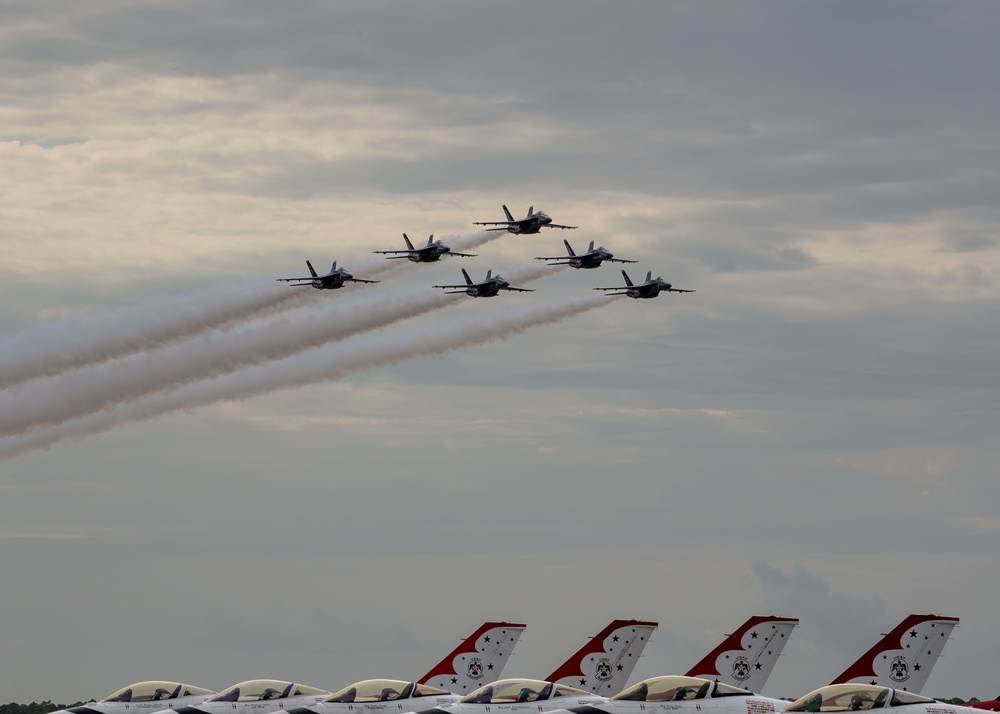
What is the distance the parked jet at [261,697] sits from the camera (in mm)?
57344

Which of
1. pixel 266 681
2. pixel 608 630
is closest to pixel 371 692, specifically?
pixel 266 681

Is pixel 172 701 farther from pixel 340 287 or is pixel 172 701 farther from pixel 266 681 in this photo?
pixel 340 287

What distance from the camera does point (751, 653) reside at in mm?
56688

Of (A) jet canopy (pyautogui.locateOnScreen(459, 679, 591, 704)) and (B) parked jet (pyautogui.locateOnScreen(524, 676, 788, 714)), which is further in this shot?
(A) jet canopy (pyautogui.locateOnScreen(459, 679, 591, 704))

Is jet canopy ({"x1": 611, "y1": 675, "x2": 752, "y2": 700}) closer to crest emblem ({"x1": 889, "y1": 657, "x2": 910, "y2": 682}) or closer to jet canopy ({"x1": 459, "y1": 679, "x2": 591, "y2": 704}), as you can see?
jet canopy ({"x1": 459, "y1": 679, "x2": 591, "y2": 704})

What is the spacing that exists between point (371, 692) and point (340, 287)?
37.1m

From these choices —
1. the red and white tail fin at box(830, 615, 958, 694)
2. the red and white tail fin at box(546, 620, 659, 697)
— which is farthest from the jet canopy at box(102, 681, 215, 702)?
the red and white tail fin at box(830, 615, 958, 694)

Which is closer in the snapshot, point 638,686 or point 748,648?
point 638,686

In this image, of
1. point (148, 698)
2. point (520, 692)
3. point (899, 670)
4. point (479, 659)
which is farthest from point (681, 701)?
point (148, 698)

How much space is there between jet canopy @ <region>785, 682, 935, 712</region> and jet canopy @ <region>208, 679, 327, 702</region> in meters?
23.0

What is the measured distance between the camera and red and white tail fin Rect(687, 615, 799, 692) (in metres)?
56.6

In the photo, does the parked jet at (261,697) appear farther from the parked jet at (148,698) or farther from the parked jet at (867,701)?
the parked jet at (867,701)

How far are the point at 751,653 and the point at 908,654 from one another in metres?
6.99

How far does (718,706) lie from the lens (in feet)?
152
